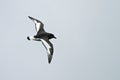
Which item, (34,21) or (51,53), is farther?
(34,21)

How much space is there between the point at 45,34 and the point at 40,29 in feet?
5.94

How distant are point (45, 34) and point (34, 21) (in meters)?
4.36

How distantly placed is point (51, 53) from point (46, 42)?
Answer: 1259mm

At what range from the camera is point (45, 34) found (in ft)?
152

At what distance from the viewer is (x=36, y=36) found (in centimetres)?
4584

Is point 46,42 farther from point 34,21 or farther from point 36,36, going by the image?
point 34,21

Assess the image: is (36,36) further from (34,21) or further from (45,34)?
(34,21)

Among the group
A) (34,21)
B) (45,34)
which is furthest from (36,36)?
(34,21)

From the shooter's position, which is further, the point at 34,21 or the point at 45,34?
the point at 34,21

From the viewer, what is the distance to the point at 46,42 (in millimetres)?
45688

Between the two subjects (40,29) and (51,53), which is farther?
(40,29)

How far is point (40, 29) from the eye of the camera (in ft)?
158

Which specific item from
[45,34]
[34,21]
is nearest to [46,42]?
[45,34]

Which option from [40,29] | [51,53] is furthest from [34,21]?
[51,53]
